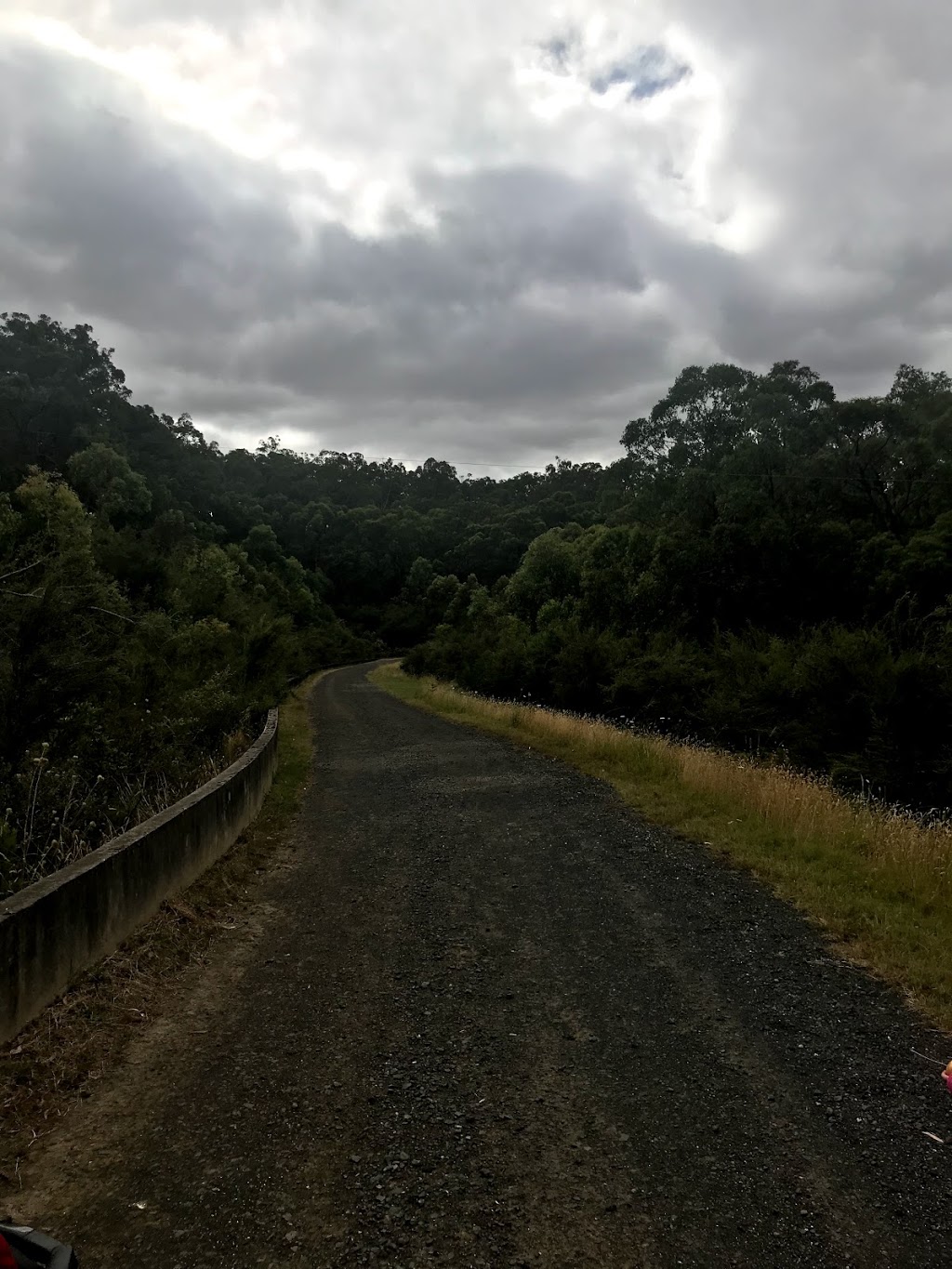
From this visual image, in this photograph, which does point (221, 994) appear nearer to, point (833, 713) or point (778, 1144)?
point (778, 1144)

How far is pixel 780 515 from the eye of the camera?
35156mm

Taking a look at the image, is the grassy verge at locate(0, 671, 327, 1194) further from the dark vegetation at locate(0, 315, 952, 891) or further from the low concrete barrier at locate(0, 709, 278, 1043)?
the dark vegetation at locate(0, 315, 952, 891)

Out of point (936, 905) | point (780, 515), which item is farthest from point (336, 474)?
point (936, 905)

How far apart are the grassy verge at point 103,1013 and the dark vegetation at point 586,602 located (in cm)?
105

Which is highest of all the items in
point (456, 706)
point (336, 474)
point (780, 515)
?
point (336, 474)

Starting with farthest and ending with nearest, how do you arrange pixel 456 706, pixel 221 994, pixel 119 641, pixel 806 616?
1. pixel 806 616
2. pixel 456 706
3. pixel 119 641
4. pixel 221 994

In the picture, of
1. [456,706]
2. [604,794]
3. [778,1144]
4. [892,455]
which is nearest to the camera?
[778,1144]

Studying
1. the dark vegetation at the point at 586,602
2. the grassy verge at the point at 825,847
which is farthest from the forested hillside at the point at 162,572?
the grassy verge at the point at 825,847

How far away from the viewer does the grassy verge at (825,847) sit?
5328 mm

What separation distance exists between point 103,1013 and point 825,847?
6.47 m

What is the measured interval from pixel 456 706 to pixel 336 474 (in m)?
123

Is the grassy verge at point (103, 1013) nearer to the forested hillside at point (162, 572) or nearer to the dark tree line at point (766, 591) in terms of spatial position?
the forested hillside at point (162, 572)

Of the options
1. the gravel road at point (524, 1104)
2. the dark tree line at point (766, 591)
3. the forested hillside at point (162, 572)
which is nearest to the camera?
the gravel road at point (524, 1104)

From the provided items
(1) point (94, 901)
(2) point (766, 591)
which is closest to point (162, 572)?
(1) point (94, 901)
